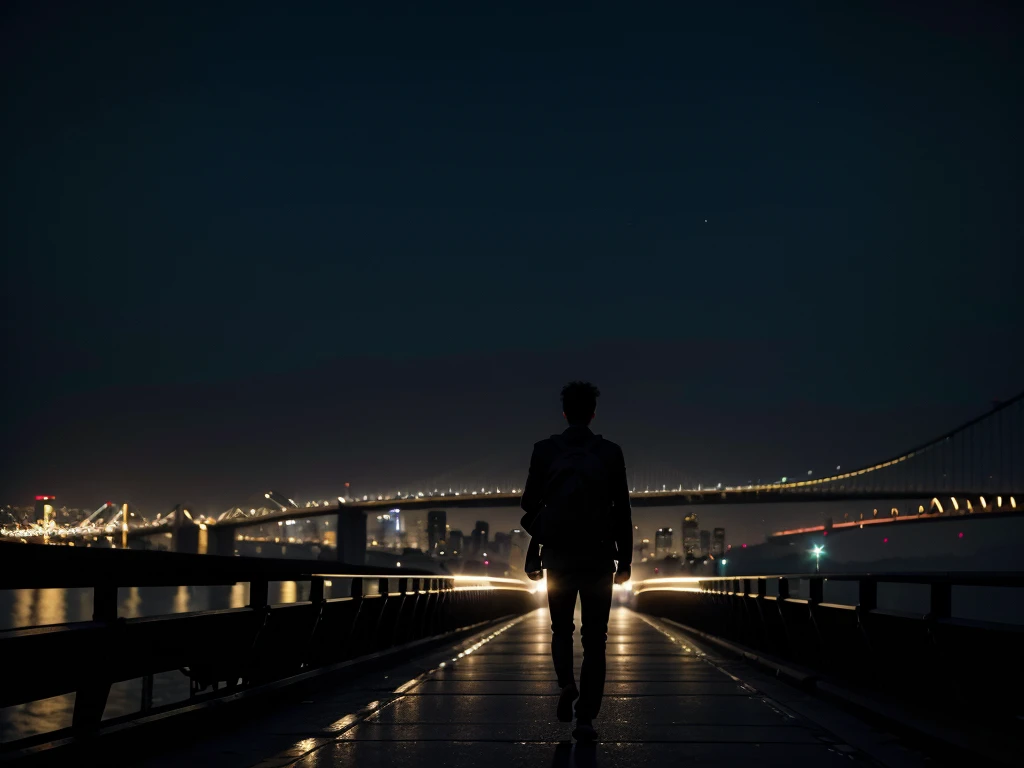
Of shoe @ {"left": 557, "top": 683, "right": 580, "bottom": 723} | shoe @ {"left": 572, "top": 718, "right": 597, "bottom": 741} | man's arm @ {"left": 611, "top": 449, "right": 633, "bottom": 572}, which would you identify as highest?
man's arm @ {"left": 611, "top": 449, "right": 633, "bottom": 572}

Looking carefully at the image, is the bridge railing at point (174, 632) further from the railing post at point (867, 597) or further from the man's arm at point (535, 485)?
the railing post at point (867, 597)

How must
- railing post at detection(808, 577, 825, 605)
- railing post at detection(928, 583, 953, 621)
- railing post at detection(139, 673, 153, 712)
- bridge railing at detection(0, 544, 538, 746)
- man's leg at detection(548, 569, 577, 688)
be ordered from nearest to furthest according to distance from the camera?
bridge railing at detection(0, 544, 538, 746) → man's leg at detection(548, 569, 577, 688) → railing post at detection(139, 673, 153, 712) → railing post at detection(928, 583, 953, 621) → railing post at detection(808, 577, 825, 605)

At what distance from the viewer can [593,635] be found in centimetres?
786

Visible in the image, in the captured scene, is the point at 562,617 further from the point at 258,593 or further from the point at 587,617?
the point at 258,593

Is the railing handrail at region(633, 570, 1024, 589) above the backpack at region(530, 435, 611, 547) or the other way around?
the other way around

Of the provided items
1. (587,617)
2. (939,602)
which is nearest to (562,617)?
(587,617)

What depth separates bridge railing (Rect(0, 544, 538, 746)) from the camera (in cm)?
605

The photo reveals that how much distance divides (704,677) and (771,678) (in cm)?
71

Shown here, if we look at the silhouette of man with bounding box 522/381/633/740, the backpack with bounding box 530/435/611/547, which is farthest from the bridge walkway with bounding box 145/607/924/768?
the backpack with bounding box 530/435/611/547

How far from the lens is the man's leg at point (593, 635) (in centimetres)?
775

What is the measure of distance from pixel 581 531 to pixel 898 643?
128 inches

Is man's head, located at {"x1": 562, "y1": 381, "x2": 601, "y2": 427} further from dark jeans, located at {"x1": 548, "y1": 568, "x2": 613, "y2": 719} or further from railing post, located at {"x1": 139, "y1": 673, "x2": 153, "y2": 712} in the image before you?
railing post, located at {"x1": 139, "y1": 673, "x2": 153, "y2": 712}

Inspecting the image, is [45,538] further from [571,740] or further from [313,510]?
[571,740]

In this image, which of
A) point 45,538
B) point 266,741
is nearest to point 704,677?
point 266,741
